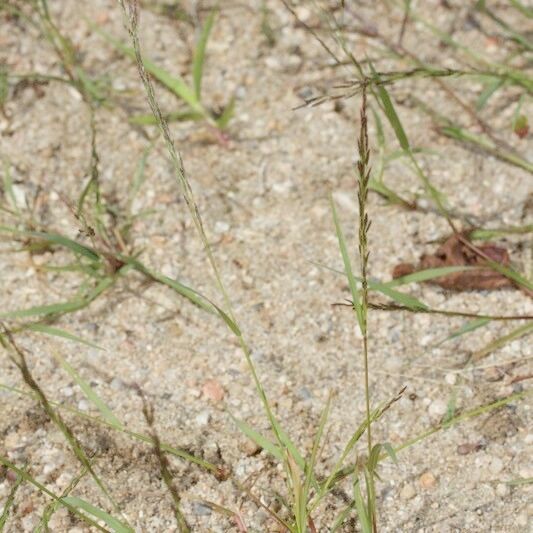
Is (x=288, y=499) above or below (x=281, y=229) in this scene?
below

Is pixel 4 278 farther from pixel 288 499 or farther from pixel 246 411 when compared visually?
pixel 288 499

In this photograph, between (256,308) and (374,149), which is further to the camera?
(374,149)

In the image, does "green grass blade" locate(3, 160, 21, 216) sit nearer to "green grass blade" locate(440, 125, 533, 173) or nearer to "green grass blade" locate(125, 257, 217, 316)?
"green grass blade" locate(125, 257, 217, 316)

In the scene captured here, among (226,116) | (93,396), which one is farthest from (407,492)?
(226,116)

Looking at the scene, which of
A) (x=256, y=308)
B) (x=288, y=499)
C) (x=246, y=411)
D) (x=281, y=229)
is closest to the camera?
(x=288, y=499)

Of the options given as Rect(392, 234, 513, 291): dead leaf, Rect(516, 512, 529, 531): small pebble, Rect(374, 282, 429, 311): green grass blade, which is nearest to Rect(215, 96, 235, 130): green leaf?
Rect(392, 234, 513, 291): dead leaf

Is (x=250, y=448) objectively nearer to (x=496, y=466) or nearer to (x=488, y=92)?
(x=496, y=466)

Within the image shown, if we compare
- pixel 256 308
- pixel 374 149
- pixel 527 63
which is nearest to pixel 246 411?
pixel 256 308

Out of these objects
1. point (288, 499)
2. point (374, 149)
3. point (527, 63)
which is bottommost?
point (288, 499)
